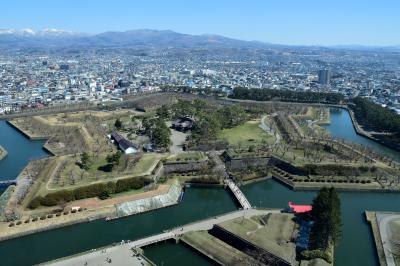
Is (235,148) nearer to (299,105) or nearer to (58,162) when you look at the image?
(58,162)

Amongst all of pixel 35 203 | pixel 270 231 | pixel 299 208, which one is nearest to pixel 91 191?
pixel 35 203

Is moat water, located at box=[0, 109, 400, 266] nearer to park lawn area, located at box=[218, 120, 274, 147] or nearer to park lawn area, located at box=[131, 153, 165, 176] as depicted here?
park lawn area, located at box=[131, 153, 165, 176]

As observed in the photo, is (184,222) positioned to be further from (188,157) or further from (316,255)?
(188,157)

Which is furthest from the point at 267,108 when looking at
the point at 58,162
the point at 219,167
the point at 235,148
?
the point at 58,162

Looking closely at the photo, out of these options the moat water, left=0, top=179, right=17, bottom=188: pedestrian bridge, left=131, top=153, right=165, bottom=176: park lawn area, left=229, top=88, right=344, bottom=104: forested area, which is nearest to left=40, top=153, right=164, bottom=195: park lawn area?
left=131, top=153, right=165, bottom=176: park lawn area

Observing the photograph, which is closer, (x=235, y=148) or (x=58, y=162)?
(x=58, y=162)
